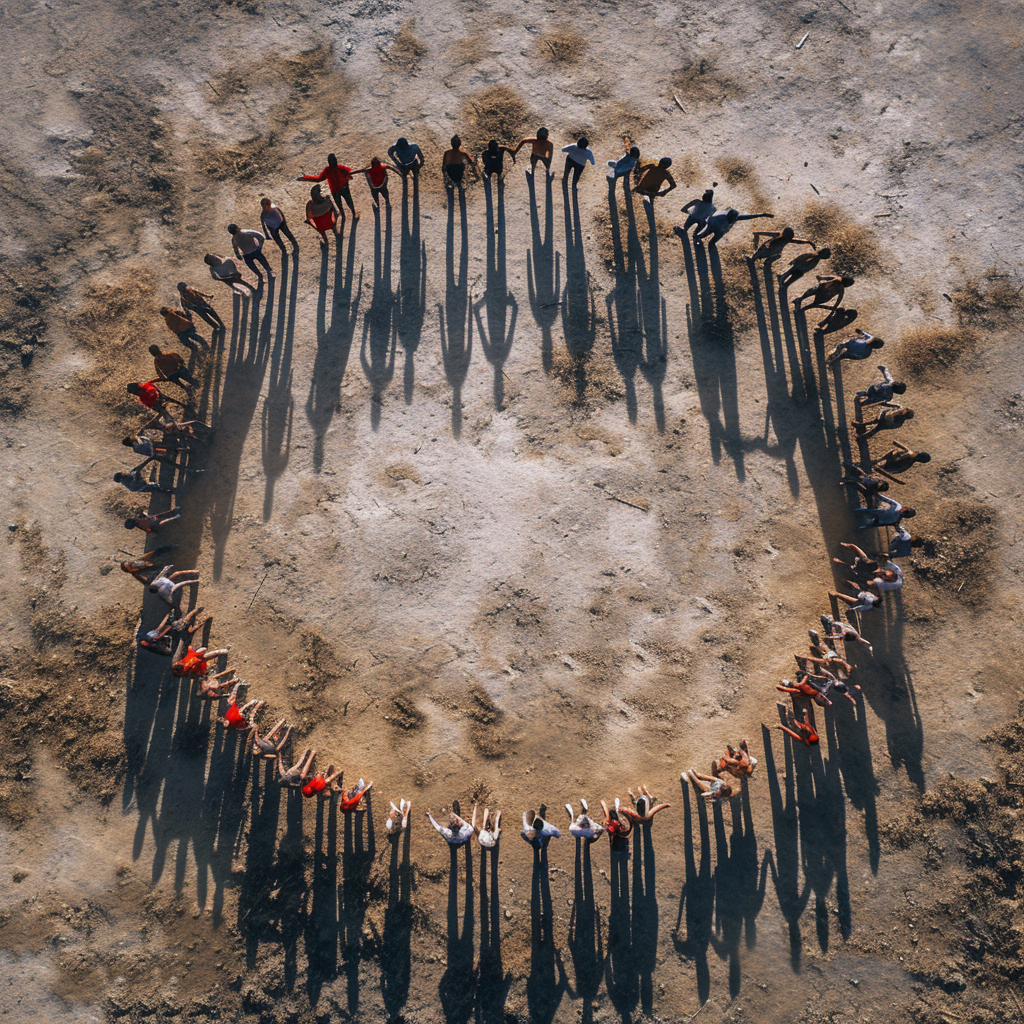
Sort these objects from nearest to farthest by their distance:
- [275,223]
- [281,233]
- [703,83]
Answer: [275,223] < [281,233] < [703,83]

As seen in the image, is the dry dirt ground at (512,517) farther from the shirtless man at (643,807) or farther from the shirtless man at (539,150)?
the shirtless man at (539,150)

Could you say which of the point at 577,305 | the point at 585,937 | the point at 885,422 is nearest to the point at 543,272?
the point at 577,305

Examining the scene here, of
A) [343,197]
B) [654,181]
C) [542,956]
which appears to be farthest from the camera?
[343,197]

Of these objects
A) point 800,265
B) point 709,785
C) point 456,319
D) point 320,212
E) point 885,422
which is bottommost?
point 709,785

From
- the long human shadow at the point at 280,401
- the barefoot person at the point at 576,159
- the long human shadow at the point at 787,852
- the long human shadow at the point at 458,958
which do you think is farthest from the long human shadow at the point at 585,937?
the barefoot person at the point at 576,159

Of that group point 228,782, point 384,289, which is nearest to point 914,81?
point 384,289

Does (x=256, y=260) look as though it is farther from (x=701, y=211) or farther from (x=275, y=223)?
(x=701, y=211)
